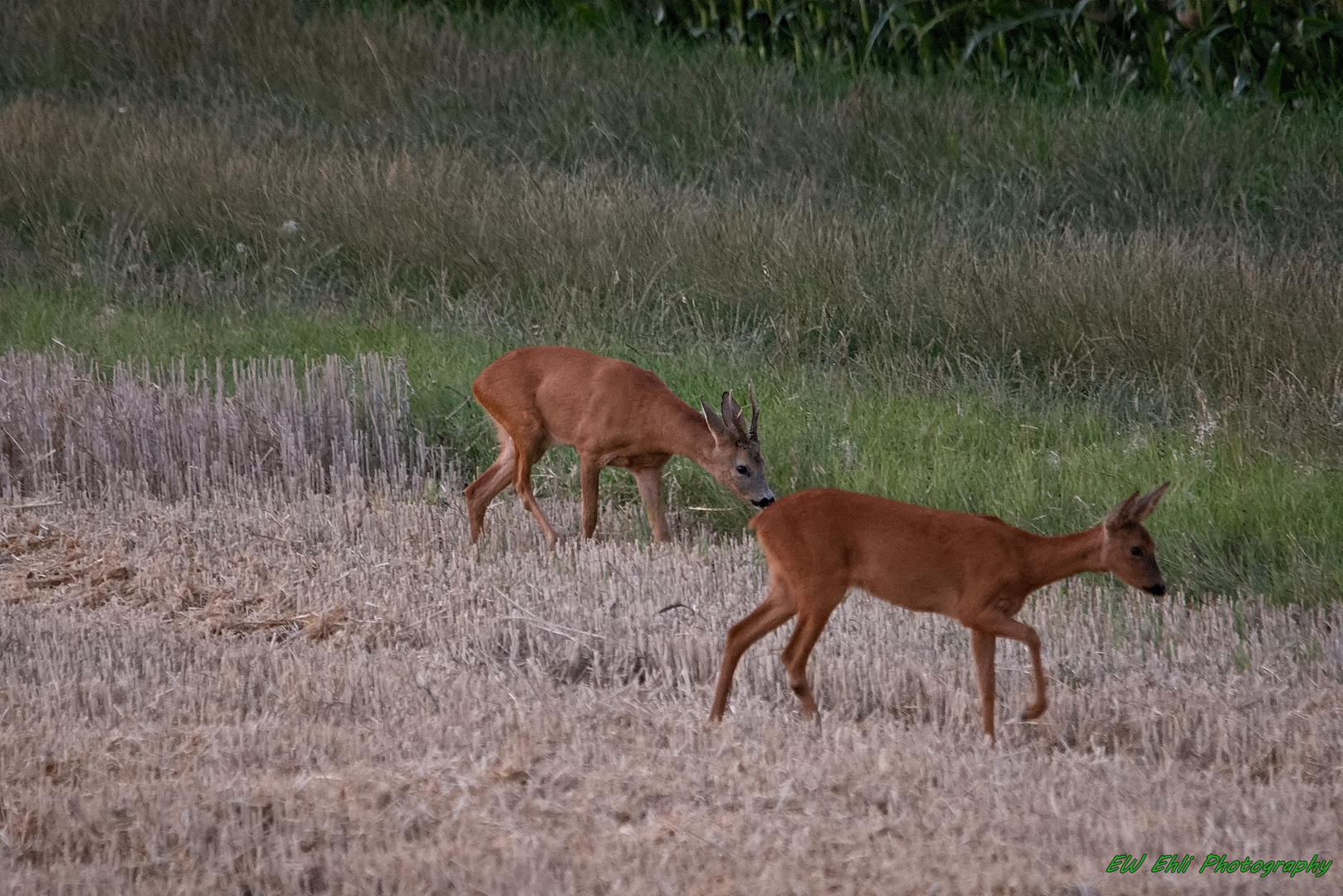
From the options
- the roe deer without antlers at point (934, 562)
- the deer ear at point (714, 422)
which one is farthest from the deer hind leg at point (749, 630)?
the deer ear at point (714, 422)

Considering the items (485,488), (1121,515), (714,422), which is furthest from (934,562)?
(485,488)

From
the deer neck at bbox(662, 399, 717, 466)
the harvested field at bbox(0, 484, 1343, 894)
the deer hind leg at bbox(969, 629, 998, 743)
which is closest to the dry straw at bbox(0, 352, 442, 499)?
the harvested field at bbox(0, 484, 1343, 894)

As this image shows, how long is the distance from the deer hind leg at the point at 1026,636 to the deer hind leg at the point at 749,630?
625 millimetres

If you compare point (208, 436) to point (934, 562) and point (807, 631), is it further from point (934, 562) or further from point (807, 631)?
point (934, 562)

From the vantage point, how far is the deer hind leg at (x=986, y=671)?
5.35m

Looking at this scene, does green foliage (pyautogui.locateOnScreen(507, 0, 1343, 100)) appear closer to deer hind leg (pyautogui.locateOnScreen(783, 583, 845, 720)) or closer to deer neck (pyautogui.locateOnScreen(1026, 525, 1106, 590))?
deer neck (pyautogui.locateOnScreen(1026, 525, 1106, 590))

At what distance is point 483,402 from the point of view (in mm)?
8320

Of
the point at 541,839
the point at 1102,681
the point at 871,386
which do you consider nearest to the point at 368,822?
the point at 541,839

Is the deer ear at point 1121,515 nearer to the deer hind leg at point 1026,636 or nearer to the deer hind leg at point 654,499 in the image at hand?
the deer hind leg at point 1026,636

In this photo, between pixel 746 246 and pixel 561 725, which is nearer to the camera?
pixel 561 725

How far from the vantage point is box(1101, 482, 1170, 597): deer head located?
17.3 feet

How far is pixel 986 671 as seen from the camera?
5.41 metres

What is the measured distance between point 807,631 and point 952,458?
11.5ft

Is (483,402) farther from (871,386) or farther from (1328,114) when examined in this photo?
(1328,114)
